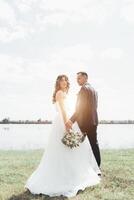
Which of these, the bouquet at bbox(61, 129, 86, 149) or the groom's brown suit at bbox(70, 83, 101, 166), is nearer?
the bouquet at bbox(61, 129, 86, 149)

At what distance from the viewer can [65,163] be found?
1249 cm

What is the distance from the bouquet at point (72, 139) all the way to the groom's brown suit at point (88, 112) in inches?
19.3

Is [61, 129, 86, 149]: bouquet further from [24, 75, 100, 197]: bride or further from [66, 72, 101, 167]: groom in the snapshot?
[66, 72, 101, 167]: groom

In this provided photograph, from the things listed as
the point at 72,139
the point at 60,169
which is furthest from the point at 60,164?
the point at 72,139

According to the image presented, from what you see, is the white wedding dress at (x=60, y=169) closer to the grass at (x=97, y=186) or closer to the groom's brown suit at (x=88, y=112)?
the grass at (x=97, y=186)

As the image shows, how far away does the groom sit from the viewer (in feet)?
43.6

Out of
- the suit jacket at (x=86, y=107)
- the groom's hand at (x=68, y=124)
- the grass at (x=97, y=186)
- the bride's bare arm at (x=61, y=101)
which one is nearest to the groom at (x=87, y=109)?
the suit jacket at (x=86, y=107)

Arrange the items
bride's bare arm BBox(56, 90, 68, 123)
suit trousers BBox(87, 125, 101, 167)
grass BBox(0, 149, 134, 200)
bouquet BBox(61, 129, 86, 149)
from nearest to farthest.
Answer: grass BBox(0, 149, 134, 200), bouquet BBox(61, 129, 86, 149), bride's bare arm BBox(56, 90, 68, 123), suit trousers BBox(87, 125, 101, 167)

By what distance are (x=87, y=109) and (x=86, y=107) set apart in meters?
0.07

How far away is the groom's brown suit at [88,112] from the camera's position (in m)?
13.3

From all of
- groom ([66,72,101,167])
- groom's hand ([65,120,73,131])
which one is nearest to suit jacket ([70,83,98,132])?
groom ([66,72,101,167])

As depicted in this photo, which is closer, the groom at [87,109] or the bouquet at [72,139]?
the bouquet at [72,139]

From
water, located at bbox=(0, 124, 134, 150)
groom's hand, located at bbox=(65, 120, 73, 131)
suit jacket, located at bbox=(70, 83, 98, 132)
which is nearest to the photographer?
groom's hand, located at bbox=(65, 120, 73, 131)

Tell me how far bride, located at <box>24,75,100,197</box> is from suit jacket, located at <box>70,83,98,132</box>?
2.35ft
